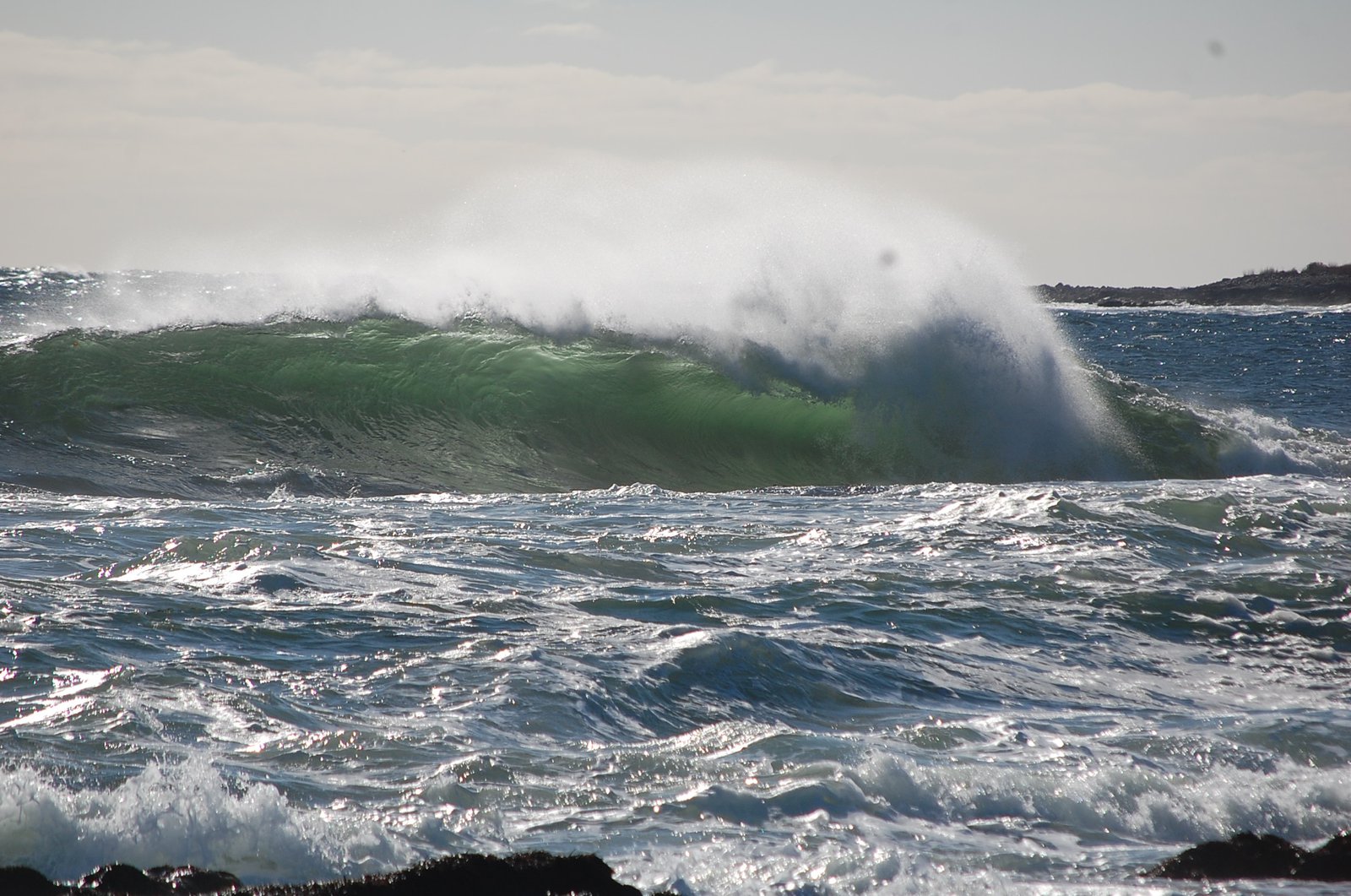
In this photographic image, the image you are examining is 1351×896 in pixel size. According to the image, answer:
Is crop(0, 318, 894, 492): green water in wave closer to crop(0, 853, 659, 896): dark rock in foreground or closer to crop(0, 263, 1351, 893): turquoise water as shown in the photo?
crop(0, 263, 1351, 893): turquoise water

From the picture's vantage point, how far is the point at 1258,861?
10.4ft

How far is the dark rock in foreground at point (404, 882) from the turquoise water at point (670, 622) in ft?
0.43

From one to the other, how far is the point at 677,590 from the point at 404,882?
151 inches

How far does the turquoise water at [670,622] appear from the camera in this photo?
11.2ft

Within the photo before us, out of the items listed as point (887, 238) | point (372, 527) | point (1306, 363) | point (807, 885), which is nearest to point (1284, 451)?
point (887, 238)

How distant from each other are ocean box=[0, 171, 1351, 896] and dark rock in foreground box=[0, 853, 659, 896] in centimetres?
15

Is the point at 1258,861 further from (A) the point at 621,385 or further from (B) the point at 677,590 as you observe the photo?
(A) the point at 621,385

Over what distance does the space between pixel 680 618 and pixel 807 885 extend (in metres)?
2.85

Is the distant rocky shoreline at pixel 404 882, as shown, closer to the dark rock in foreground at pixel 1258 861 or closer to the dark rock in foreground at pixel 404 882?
the dark rock in foreground at pixel 404 882

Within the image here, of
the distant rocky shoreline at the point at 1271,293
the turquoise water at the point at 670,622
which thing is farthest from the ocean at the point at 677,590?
the distant rocky shoreline at the point at 1271,293

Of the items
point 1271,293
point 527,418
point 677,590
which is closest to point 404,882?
point 677,590

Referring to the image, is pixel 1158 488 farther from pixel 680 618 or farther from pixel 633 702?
pixel 633 702

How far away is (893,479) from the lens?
12.4 metres

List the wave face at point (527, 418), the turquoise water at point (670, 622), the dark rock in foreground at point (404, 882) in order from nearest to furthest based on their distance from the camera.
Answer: the dark rock in foreground at point (404, 882) → the turquoise water at point (670, 622) → the wave face at point (527, 418)
